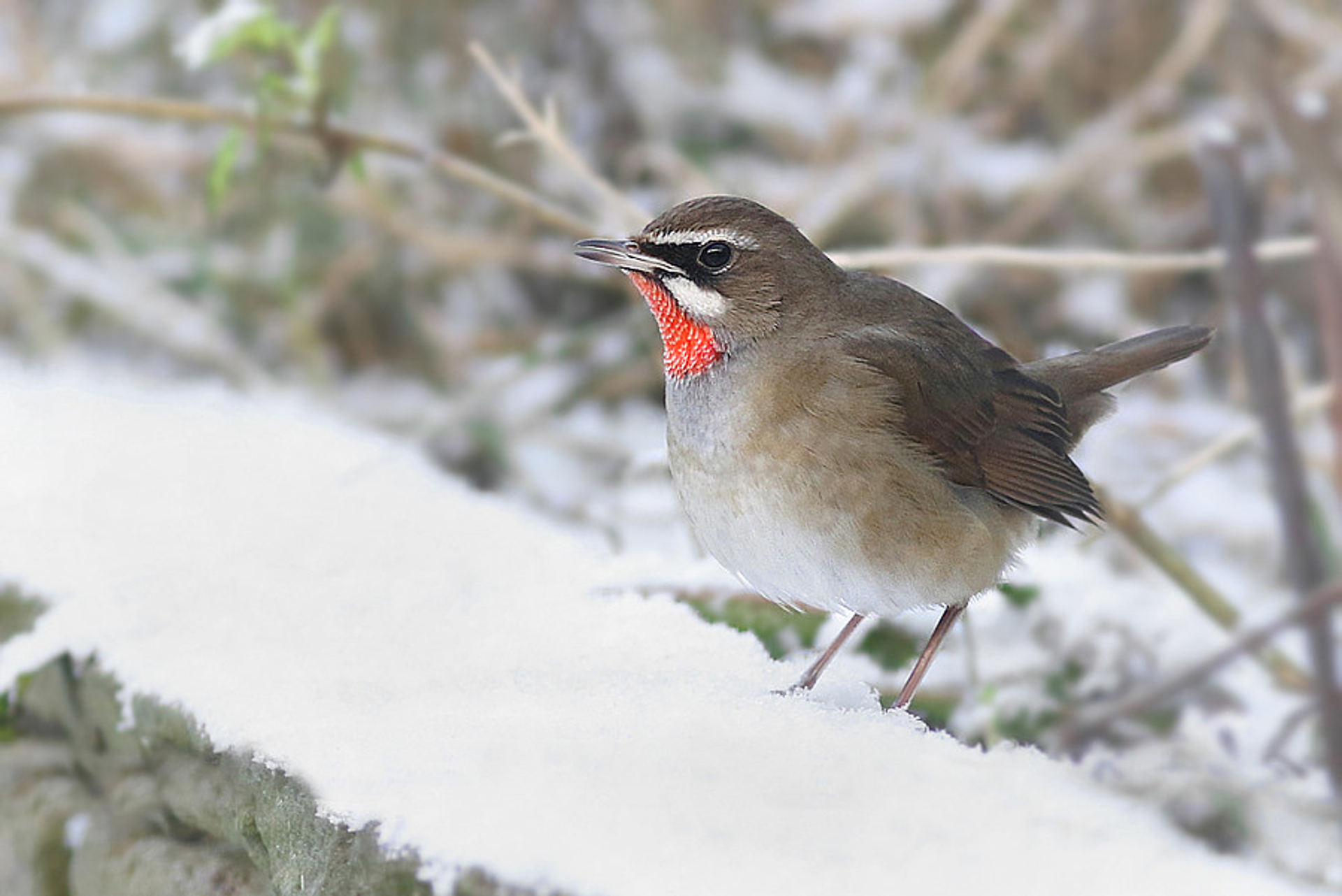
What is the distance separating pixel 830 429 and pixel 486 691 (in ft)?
2.25

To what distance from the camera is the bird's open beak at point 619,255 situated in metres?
2.60

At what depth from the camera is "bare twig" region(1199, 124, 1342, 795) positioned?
187 centimetres

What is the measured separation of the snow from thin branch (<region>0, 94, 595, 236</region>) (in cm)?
69

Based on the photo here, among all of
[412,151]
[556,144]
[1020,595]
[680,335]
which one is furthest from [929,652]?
[412,151]

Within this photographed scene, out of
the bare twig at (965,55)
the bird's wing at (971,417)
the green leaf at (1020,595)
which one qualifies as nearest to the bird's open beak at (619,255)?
the bird's wing at (971,417)

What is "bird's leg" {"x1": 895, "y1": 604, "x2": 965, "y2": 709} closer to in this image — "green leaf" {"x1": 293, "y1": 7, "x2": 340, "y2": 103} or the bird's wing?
the bird's wing

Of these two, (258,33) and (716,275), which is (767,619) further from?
(258,33)

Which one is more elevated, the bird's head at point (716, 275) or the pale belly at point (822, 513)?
the bird's head at point (716, 275)

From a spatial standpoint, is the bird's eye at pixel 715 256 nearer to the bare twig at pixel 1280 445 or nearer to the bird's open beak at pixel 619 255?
the bird's open beak at pixel 619 255

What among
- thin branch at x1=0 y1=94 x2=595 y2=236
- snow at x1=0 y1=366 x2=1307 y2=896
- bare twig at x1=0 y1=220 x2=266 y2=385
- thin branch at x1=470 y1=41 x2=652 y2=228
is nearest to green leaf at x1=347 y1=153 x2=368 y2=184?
thin branch at x1=0 y1=94 x2=595 y2=236

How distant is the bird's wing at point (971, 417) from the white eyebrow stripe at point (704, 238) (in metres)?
0.23

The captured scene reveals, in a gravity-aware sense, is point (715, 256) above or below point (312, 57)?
below

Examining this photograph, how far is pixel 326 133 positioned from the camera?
3.65 meters

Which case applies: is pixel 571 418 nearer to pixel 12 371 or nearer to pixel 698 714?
pixel 12 371
